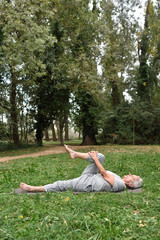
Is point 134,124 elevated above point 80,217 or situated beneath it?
elevated above

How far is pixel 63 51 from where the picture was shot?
68.6 feet

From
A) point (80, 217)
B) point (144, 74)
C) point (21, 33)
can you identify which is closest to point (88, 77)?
point (21, 33)

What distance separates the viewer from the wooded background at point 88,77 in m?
17.3

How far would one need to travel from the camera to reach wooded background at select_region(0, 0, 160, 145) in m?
17.3

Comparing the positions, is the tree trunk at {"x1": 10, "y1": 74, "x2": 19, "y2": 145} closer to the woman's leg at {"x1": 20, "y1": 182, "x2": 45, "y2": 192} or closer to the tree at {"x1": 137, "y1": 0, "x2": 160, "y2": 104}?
the tree at {"x1": 137, "y1": 0, "x2": 160, "y2": 104}

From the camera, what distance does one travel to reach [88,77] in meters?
15.4

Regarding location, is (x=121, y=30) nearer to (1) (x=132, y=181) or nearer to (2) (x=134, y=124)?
(2) (x=134, y=124)

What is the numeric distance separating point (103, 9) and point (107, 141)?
13213 millimetres

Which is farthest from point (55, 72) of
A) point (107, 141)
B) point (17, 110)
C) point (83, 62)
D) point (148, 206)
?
point (148, 206)

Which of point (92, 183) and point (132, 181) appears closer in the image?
point (92, 183)

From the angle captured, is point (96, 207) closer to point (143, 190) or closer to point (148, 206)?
point (148, 206)

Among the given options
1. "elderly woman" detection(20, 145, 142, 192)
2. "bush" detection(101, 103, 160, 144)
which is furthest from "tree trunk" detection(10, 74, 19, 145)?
"elderly woman" detection(20, 145, 142, 192)

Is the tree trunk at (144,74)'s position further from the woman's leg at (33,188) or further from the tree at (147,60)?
the woman's leg at (33,188)

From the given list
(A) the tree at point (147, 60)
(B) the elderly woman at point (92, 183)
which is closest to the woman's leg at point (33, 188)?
(B) the elderly woman at point (92, 183)
